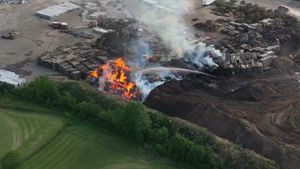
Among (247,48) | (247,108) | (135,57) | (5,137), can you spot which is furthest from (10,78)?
(247,48)

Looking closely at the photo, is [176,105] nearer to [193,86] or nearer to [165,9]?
[193,86]

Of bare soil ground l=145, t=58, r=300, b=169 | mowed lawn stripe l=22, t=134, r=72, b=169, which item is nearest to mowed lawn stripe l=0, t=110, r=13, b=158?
mowed lawn stripe l=22, t=134, r=72, b=169

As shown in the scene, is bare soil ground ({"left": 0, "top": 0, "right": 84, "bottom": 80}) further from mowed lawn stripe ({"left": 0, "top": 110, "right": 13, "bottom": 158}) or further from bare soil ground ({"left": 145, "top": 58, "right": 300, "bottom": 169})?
bare soil ground ({"left": 145, "top": 58, "right": 300, "bottom": 169})

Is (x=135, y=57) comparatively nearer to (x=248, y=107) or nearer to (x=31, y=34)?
(x=31, y=34)

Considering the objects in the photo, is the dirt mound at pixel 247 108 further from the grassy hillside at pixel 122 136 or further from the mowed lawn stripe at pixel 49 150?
the mowed lawn stripe at pixel 49 150

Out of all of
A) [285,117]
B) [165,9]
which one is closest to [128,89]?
[285,117]

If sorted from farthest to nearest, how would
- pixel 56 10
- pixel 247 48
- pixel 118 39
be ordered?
pixel 56 10 < pixel 247 48 < pixel 118 39

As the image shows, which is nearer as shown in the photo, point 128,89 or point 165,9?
point 128,89
